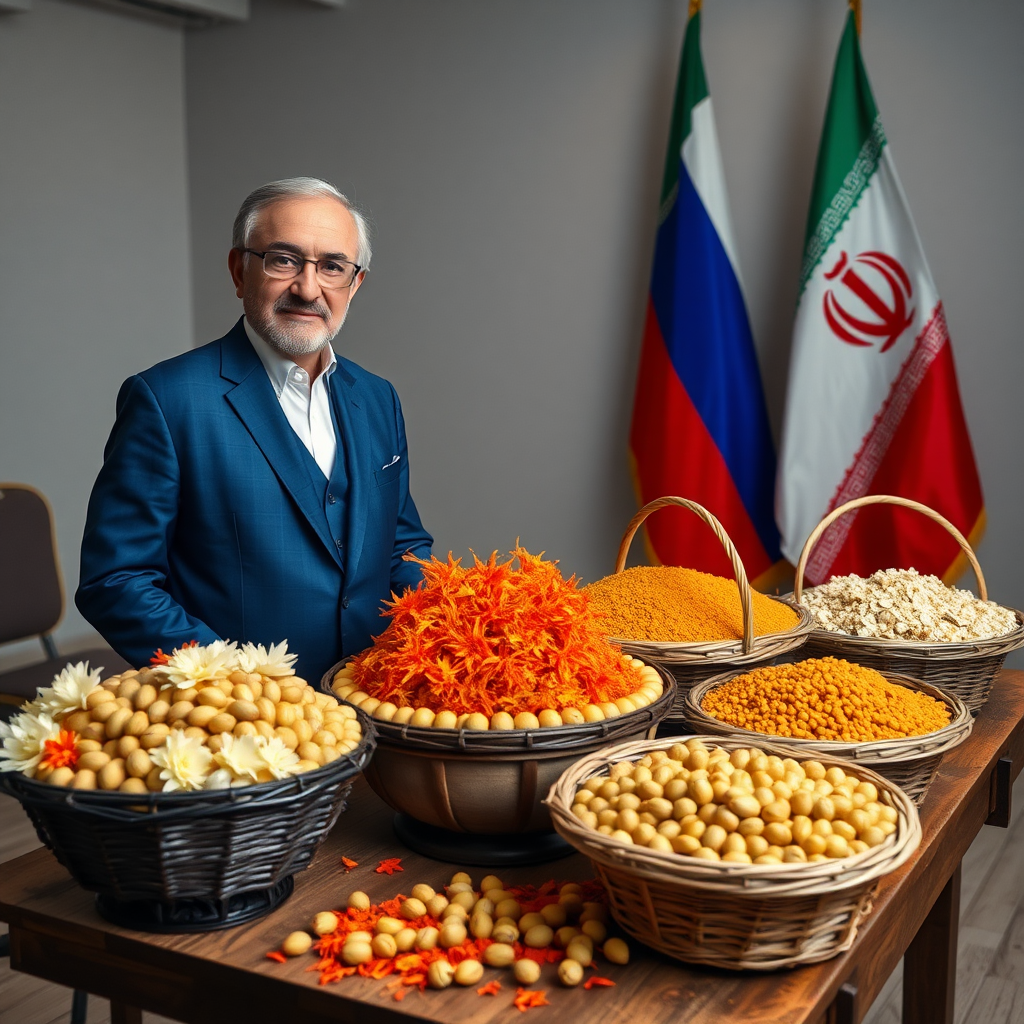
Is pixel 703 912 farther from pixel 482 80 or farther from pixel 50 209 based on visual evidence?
pixel 50 209

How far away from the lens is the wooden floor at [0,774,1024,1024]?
7.61 feet

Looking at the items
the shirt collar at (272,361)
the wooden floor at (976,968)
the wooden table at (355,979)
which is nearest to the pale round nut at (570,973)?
the wooden table at (355,979)

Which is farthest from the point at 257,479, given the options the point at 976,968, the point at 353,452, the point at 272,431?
the point at 976,968

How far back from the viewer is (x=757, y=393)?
366 centimetres

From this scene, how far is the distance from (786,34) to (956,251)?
924 mm

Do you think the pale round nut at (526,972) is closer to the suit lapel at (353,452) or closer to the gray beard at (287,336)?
the suit lapel at (353,452)

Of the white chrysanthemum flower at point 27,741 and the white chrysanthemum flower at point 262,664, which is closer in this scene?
the white chrysanthemum flower at point 27,741

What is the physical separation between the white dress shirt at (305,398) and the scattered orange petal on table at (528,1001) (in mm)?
1057

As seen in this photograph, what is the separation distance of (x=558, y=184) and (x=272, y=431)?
2596mm

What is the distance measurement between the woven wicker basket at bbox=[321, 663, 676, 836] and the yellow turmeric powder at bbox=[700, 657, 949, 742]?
0.77 feet

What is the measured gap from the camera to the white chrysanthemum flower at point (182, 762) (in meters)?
0.94

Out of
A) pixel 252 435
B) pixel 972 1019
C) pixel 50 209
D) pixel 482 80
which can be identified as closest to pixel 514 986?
pixel 252 435

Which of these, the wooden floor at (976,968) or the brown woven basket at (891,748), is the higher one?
the brown woven basket at (891,748)

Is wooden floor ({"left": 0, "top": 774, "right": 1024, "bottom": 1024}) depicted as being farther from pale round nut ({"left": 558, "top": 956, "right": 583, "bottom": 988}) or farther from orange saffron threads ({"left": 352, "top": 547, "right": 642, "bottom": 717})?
pale round nut ({"left": 558, "top": 956, "right": 583, "bottom": 988})
